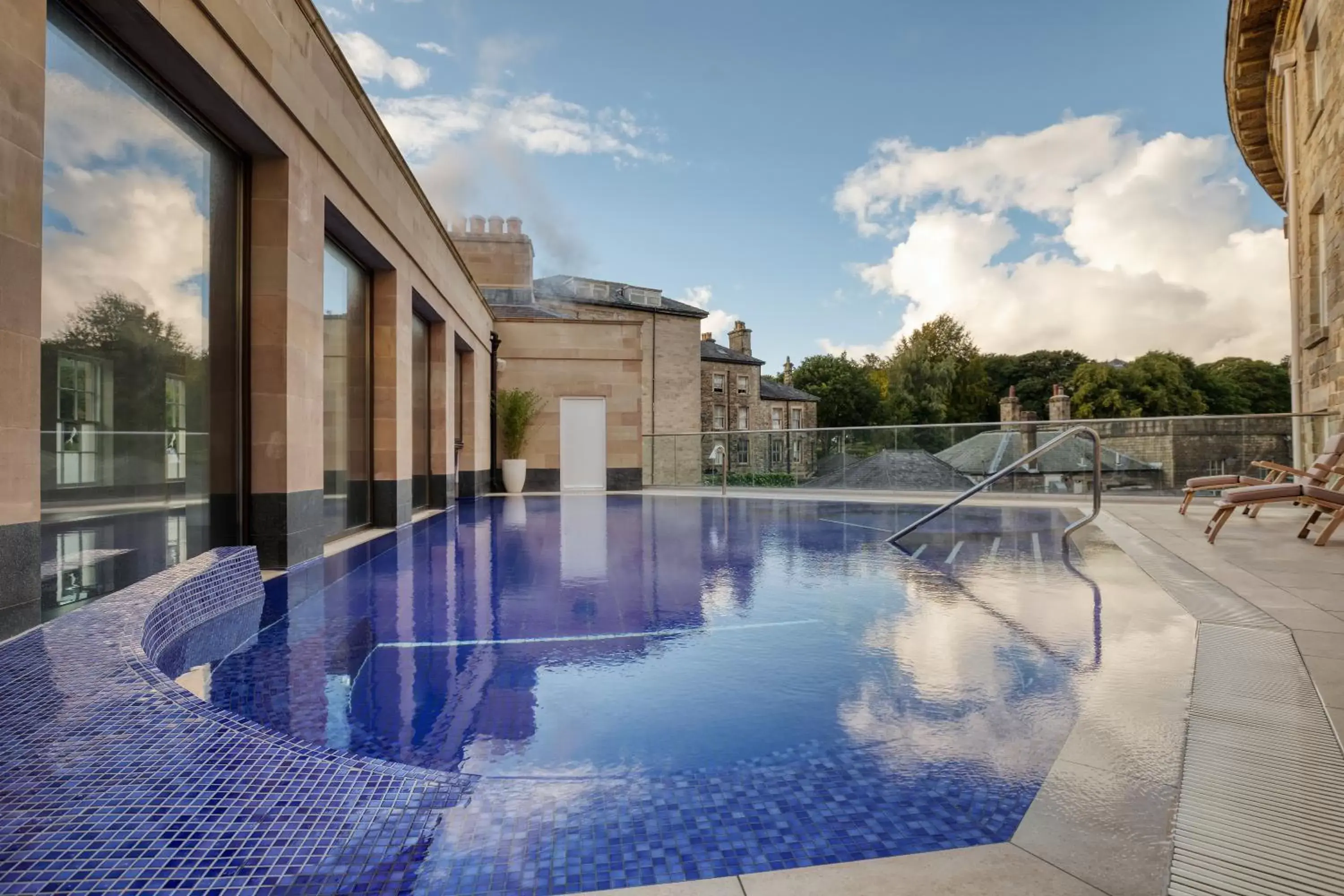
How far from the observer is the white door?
1711 centimetres

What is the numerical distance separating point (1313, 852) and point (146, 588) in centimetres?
410

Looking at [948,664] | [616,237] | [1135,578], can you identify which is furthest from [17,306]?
[616,237]

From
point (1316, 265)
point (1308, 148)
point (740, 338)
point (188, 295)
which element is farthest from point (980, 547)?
point (740, 338)

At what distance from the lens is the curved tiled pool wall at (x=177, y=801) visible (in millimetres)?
1256

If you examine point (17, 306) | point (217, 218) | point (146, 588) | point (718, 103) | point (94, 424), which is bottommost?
point (146, 588)

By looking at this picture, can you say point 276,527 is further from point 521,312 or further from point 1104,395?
point 1104,395

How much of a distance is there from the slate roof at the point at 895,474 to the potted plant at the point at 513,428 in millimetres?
6139

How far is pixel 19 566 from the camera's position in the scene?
111 inches

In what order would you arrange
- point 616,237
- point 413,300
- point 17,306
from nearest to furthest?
point 17,306, point 413,300, point 616,237

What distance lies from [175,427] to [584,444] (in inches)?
504

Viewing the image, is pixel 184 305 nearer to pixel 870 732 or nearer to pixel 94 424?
pixel 94 424

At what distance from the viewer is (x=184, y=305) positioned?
4.54 meters

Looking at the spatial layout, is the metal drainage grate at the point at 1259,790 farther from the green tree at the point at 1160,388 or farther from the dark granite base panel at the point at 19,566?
the green tree at the point at 1160,388

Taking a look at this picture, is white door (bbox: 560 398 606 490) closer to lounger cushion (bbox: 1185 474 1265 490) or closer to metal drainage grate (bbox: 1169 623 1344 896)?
lounger cushion (bbox: 1185 474 1265 490)
